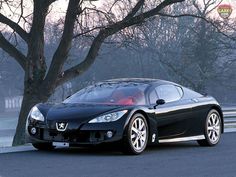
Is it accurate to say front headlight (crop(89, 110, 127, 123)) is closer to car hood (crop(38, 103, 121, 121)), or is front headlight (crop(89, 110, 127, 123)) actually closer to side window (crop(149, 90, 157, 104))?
car hood (crop(38, 103, 121, 121))

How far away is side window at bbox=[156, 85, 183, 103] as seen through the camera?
10461 mm

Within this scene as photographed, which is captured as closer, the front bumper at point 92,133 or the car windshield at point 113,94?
the front bumper at point 92,133

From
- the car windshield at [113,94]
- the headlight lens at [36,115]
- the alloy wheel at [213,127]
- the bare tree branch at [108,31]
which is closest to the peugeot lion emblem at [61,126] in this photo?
the headlight lens at [36,115]

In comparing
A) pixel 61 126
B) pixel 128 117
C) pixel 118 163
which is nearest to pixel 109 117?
pixel 128 117

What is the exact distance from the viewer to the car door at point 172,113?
10.0m

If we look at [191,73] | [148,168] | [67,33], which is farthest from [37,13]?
[191,73]

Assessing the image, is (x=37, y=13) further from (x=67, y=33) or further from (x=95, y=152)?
(x=95, y=152)

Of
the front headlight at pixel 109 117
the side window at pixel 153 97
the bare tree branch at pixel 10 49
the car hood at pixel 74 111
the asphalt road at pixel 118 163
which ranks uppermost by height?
the bare tree branch at pixel 10 49

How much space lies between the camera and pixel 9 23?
17.9m

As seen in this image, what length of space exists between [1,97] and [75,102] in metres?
83.5

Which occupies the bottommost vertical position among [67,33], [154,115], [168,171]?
[168,171]

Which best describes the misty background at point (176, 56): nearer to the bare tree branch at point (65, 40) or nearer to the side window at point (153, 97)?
the bare tree branch at point (65, 40)

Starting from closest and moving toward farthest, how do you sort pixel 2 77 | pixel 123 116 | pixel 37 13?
pixel 123 116 < pixel 37 13 < pixel 2 77

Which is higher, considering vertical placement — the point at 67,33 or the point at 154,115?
the point at 67,33
